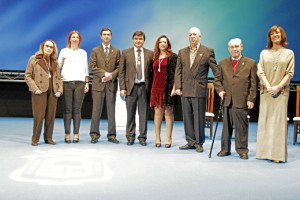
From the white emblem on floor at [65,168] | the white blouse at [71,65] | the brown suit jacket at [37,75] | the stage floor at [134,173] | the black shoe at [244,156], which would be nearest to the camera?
the stage floor at [134,173]

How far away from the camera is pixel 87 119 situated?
8250mm

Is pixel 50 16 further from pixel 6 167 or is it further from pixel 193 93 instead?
pixel 6 167

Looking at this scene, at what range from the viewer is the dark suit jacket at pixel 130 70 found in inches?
190

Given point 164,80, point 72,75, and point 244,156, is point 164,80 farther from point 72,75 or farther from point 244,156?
point 244,156

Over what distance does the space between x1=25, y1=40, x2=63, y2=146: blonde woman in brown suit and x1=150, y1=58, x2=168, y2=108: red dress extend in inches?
44.9

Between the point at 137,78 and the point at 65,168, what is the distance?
1.70m

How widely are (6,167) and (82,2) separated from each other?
14.7ft

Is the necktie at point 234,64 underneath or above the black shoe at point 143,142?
above

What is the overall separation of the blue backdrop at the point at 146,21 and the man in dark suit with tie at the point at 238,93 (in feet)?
10.4

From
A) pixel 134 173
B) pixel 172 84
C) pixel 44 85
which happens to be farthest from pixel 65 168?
pixel 172 84

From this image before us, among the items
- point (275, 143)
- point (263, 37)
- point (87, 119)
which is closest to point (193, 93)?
point (275, 143)

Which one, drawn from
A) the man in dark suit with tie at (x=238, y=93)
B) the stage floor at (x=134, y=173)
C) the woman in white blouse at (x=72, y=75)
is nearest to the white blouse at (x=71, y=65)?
the woman in white blouse at (x=72, y=75)

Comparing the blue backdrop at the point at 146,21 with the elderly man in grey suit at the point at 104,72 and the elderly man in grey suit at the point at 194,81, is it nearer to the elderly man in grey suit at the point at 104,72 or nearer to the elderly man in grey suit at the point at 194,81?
the elderly man in grey suit at the point at 104,72

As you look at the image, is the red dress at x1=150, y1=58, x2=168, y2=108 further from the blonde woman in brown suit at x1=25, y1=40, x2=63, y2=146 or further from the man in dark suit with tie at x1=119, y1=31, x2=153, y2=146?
the blonde woman in brown suit at x1=25, y1=40, x2=63, y2=146
